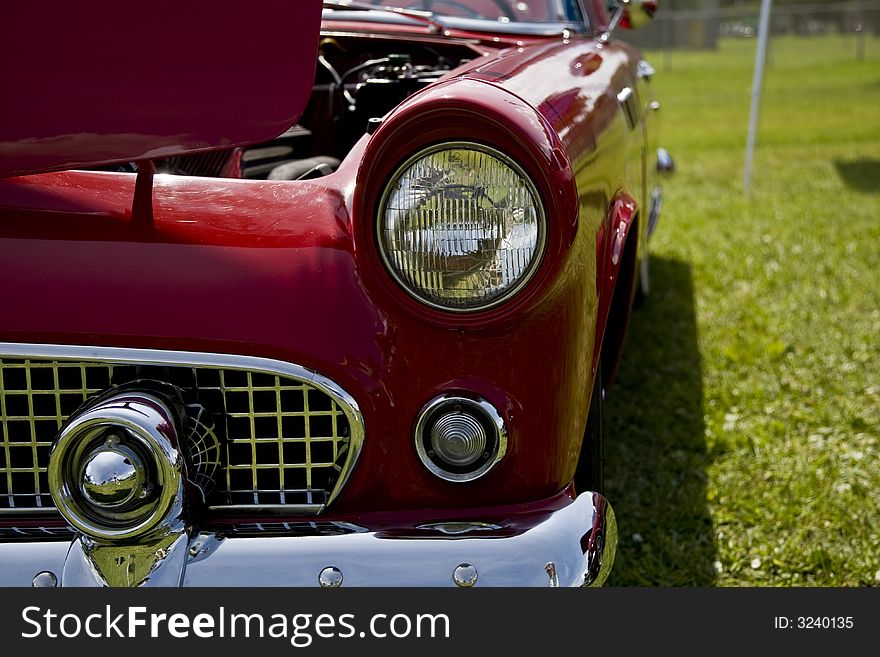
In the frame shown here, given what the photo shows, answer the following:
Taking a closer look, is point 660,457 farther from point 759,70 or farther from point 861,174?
point 861,174

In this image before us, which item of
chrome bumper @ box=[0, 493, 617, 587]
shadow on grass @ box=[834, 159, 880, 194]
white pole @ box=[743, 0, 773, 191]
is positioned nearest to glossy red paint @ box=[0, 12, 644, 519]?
chrome bumper @ box=[0, 493, 617, 587]

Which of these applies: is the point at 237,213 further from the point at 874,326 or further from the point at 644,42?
the point at 644,42

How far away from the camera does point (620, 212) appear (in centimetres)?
197

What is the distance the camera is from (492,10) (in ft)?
9.93

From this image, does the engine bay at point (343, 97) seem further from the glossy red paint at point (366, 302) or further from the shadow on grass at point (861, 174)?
the shadow on grass at point (861, 174)

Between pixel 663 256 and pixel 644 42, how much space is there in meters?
18.4

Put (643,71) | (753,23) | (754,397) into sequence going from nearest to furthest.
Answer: (754,397) < (643,71) < (753,23)

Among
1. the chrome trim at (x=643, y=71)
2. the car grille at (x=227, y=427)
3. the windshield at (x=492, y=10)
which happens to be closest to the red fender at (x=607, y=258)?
the car grille at (x=227, y=427)

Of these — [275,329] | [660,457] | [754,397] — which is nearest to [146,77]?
[275,329]

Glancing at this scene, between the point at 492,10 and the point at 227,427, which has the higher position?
the point at 492,10

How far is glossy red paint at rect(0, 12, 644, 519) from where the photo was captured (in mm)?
1458

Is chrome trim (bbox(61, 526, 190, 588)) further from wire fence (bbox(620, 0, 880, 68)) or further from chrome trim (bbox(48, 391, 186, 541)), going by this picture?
wire fence (bbox(620, 0, 880, 68))

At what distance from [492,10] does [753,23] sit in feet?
57.1

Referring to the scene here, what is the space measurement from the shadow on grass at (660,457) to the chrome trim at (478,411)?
90 centimetres
